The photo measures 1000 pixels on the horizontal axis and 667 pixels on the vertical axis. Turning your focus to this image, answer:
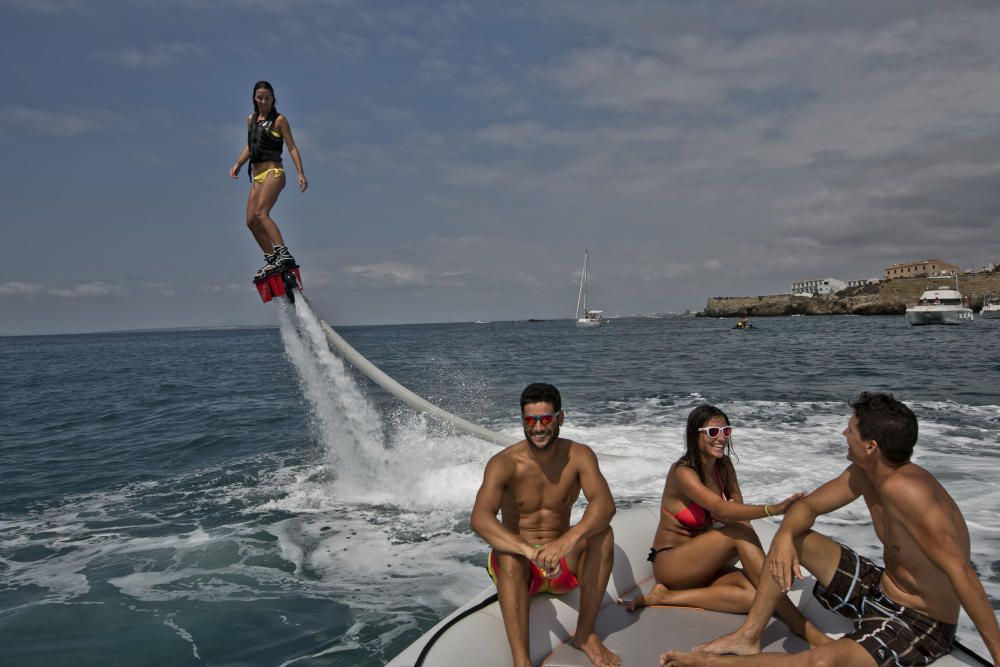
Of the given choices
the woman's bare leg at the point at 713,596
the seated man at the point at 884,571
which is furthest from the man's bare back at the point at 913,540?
the woman's bare leg at the point at 713,596

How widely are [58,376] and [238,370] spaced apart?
11.3 meters

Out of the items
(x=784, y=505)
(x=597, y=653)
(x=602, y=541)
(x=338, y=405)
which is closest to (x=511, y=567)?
(x=602, y=541)

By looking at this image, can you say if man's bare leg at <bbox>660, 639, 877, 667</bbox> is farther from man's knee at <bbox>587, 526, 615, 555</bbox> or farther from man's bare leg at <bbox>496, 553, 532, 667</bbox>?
man's bare leg at <bbox>496, 553, 532, 667</bbox>

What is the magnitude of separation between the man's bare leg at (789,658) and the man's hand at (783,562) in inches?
14.0

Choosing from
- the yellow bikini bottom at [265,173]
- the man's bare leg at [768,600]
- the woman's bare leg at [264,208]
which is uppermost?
the yellow bikini bottom at [265,173]

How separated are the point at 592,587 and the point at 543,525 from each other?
488 millimetres

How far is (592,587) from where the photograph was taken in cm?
395

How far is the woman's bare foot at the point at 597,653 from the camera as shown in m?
3.77

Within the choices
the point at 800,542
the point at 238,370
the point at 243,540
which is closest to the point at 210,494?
the point at 243,540

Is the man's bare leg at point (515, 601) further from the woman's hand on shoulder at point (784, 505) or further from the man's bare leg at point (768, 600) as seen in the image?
the woman's hand on shoulder at point (784, 505)

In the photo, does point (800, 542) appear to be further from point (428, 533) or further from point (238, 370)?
point (238, 370)

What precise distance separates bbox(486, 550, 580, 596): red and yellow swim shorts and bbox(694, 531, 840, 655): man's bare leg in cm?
83

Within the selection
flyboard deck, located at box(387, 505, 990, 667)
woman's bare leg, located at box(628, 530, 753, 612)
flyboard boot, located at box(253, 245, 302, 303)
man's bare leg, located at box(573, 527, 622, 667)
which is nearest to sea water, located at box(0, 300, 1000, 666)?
flyboard boot, located at box(253, 245, 302, 303)

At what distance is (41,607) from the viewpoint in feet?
21.5
